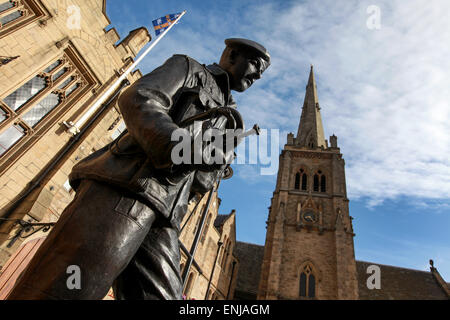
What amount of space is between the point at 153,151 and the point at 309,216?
84.6 ft

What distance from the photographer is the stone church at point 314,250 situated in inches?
821

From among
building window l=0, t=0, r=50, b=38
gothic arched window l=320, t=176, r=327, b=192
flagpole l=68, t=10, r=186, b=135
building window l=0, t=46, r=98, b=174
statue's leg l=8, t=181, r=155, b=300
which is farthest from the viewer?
gothic arched window l=320, t=176, r=327, b=192

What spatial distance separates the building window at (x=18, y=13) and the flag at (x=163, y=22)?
16.1 feet

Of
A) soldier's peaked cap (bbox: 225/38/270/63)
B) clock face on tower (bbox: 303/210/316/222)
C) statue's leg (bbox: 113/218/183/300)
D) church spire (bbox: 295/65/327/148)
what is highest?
church spire (bbox: 295/65/327/148)

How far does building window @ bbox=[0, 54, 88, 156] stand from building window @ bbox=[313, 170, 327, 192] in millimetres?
24594

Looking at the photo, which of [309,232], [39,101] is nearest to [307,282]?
[309,232]

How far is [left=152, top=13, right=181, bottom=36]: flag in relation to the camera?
38.3 feet

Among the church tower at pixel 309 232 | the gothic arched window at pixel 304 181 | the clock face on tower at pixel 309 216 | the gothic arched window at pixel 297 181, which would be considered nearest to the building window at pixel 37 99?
the church tower at pixel 309 232

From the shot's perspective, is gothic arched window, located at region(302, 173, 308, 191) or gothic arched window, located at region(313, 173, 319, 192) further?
gothic arched window, located at region(302, 173, 308, 191)

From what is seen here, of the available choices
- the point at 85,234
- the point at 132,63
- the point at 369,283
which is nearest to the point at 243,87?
the point at 85,234

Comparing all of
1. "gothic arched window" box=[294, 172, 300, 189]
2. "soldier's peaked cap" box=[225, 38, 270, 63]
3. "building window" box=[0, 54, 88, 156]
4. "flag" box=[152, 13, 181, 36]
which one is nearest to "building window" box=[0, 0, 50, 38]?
"building window" box=[0, 54, 88, 156]

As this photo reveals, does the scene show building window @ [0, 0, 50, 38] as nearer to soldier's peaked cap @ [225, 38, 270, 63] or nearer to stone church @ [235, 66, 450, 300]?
soldier's peaked cap @ [225, 38, 270, 63]

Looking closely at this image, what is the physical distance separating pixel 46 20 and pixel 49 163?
4.31 m
